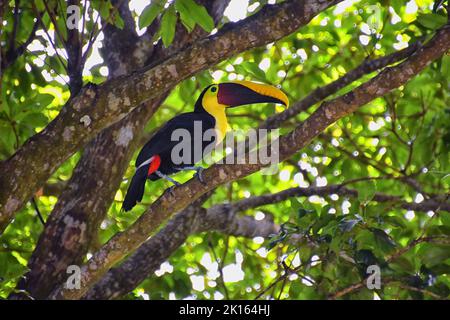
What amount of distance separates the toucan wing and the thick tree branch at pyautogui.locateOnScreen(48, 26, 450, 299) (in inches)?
45.8

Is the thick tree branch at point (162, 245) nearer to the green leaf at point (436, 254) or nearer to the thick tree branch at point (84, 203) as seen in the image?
the thick tree branch at point (84, 203)

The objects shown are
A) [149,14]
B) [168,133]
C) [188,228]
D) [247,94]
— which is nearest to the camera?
[149,14]

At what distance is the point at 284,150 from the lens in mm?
4121

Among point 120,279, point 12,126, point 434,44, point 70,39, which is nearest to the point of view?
point 434,44

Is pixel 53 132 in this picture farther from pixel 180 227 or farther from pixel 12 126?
pixel 180 227

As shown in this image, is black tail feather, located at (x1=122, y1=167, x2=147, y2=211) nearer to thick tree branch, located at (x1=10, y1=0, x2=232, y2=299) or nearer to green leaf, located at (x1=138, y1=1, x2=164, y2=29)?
thick tree branch, located at (x1=10, y1=0, x2=232, y2=299)

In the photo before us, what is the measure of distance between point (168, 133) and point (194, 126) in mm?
271

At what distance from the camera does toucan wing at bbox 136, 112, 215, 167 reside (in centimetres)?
540

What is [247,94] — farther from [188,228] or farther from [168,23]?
[168,23]

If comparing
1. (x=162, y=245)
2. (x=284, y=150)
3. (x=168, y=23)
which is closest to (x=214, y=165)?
(x=284, y=150)

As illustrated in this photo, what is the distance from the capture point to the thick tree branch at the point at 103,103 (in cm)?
414

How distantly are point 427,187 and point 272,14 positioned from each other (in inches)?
127
